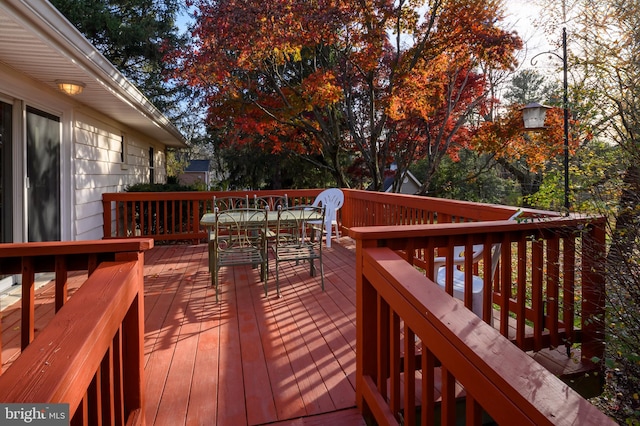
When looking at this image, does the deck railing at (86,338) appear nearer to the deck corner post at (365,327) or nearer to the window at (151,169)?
the deck corner post at (365,327)

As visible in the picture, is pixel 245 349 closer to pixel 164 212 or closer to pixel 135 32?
pixel 164 212

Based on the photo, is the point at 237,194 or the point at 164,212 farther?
the point at 237,194

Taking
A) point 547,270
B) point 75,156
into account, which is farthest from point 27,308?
point 75,156

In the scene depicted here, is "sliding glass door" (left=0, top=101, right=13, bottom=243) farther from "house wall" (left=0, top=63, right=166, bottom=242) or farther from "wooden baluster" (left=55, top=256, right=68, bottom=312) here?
"wooden baluster" (left=55, top=256, right=68, bottom=312)

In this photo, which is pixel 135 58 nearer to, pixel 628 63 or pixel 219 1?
pixel 219 1

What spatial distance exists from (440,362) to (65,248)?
153 centimetres

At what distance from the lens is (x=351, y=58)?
726cm

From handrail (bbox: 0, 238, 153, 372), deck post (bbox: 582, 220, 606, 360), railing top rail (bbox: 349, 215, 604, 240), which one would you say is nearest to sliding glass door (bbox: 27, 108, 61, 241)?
handrail (bbox: 0, 238, 153, 372)

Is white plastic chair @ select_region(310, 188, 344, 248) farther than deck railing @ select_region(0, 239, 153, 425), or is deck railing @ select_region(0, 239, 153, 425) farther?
white plastic chair @ select_region(310, 188, 344, 248)

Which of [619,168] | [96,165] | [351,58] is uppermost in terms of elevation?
[351,58]

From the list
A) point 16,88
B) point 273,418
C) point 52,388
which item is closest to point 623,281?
point 273,418

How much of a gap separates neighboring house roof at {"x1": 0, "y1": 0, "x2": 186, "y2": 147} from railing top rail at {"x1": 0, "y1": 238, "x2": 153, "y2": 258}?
1.54m

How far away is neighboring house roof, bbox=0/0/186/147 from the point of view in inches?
98.0

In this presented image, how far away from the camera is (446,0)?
22.8ft
